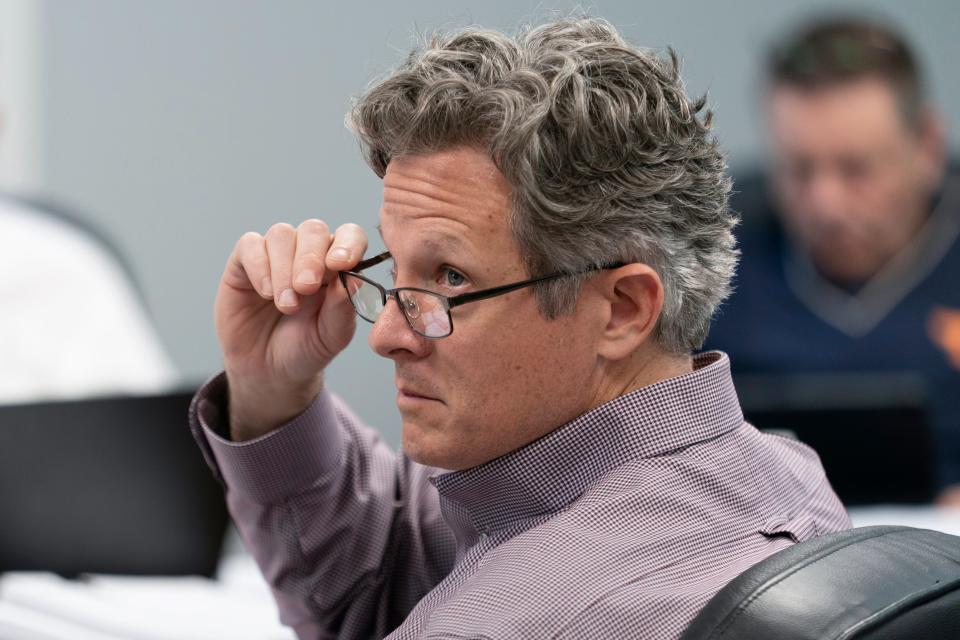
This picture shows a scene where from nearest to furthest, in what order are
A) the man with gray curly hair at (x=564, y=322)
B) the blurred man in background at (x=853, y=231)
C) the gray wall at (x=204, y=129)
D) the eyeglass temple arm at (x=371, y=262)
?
the man with gray curly hair at (x=564, y=322) < the eyeglass temple arm at (x=371, y=262) < the gray wall at (x=204, y=129) < the blurred man in background at (x=853, y=231)

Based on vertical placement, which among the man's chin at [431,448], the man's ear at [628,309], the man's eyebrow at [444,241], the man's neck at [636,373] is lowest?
the man's chin at [431,448]

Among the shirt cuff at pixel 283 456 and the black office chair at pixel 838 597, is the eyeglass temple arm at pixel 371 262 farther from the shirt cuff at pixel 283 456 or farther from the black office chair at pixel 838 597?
the black office chair at pixel 838 597

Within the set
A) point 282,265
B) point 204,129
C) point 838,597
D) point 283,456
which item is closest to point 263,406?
point 283,456

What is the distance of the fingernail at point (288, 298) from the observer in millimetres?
Answer: 1168

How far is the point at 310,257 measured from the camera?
1169 mm

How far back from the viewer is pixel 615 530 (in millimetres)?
952

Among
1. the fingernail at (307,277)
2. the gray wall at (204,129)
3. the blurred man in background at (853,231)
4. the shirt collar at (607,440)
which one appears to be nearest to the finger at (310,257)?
the fingernail at (307,277)

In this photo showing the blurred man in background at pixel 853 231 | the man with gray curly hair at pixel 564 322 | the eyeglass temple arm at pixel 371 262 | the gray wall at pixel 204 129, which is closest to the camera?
the man with gray curly hair at pixel 564 322

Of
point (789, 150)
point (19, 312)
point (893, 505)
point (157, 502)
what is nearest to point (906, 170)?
point (789, 150)

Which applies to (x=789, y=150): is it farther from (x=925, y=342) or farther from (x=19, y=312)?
(x=19, y=312)

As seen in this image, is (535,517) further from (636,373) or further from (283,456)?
(283,456)

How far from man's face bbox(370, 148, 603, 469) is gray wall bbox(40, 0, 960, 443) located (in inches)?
85.2

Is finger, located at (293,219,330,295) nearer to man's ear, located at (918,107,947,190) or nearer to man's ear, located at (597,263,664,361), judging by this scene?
man's ear, located at (597,263,664,361)

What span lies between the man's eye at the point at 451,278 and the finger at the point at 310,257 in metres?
0.18
